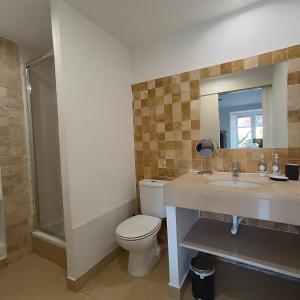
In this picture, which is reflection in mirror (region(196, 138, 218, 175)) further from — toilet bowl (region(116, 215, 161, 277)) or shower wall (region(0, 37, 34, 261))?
shower wall (region(0, 37, 34, 261))

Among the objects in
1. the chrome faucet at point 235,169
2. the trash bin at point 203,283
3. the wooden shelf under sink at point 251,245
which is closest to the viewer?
the wooden shelf under sink at point 251,245

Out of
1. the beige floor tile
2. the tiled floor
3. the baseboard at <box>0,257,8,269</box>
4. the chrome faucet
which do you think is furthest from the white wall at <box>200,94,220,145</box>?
the baseboard at <box>0,257,8,269</box>

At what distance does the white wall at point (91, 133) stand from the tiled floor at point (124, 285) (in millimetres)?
163

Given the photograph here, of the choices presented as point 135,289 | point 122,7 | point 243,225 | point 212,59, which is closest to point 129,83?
point 122,7

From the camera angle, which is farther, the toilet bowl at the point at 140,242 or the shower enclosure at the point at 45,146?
the shower enclosure at the point at 45,146

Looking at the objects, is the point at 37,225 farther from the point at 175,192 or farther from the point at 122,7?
the point at 122,7

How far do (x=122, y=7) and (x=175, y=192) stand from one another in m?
1.50

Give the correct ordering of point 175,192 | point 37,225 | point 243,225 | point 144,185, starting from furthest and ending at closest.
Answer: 1. point 37,225
2. point 144,185
3. point 243,225
4. point 175,192

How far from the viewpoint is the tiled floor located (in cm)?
144

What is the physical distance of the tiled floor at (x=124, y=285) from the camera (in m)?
1.44

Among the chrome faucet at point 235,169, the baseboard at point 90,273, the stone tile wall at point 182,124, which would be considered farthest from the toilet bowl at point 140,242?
the chrome faucet at point 235,169

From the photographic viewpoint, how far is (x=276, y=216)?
1.07 metres

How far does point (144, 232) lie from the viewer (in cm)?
157

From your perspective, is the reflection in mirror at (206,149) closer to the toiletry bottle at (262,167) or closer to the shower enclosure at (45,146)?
the toiletry bottle at (262,167)
